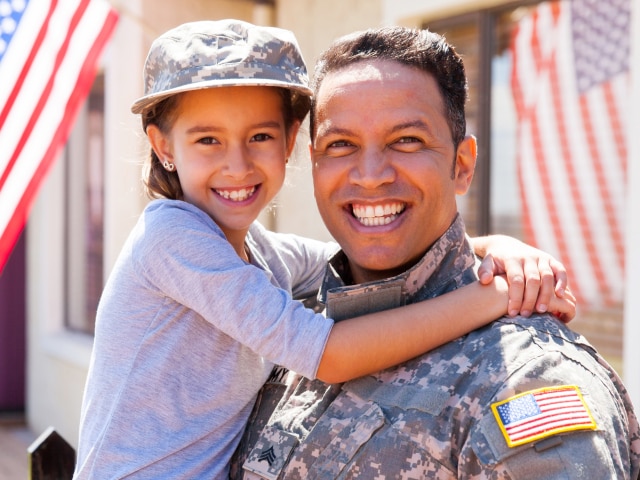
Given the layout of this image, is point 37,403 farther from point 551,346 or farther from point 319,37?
point 551,346

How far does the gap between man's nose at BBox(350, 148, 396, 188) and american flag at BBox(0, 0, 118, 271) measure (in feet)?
4.91

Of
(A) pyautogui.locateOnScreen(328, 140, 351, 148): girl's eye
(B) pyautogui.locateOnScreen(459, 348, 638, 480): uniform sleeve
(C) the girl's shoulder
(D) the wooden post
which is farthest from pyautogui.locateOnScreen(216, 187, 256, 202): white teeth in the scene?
(B) pyautogui.locateOnScreen(459, 348, 638, 480): uniform sleeve

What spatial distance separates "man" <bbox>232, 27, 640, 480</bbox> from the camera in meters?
1.47

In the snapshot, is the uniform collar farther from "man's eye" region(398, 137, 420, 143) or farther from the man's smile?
the man's smile

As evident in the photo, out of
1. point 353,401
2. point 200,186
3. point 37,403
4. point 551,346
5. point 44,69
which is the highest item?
point 44,69

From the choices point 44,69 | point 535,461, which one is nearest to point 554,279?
point 535,461

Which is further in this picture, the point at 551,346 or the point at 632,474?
→ the point at 632,474

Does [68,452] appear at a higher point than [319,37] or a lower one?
lower

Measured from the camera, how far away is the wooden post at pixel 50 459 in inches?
91.4

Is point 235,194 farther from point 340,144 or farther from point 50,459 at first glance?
point 50,459

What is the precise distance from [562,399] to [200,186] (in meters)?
1.11

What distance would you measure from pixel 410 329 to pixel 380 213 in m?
0.28

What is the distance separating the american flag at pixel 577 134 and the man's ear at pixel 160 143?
7.60 feet

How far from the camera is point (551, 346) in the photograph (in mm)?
1587
